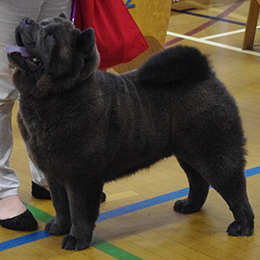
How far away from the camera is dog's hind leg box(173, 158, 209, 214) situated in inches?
107

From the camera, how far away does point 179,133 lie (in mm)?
2430

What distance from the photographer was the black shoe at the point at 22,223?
2.58 m

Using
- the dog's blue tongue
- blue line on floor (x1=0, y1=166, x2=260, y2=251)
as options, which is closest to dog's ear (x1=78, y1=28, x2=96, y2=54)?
the dog's blue tongue

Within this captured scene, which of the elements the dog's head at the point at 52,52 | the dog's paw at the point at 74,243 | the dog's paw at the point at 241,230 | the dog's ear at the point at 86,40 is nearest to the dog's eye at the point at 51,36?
the dog's head at the point at 52,52

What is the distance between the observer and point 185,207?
2779 millimetres

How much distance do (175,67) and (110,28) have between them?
0.44 metres

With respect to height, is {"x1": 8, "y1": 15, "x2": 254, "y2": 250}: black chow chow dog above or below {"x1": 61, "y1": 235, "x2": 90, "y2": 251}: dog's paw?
above

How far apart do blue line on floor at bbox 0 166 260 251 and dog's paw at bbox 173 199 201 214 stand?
142mm

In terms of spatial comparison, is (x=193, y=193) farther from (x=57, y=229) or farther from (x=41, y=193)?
(x=41, y=193)

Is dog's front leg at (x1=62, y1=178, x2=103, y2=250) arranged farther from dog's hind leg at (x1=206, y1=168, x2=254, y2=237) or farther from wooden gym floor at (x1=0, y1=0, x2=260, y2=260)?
dog's hind leg at (x1=206, y1=168, x2=254, y2=237)

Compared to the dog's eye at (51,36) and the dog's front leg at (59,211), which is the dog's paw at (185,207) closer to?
the dog's front leg at (59,211)

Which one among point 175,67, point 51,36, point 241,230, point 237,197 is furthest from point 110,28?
point 241,230

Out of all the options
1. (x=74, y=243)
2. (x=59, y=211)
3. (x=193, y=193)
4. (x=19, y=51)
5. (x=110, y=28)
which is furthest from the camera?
(x=193, y=193)

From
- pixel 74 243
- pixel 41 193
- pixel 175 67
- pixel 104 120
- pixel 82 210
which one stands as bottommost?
pixel 41 193
